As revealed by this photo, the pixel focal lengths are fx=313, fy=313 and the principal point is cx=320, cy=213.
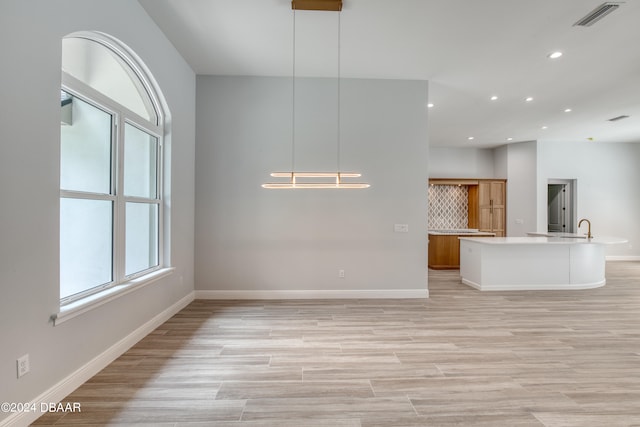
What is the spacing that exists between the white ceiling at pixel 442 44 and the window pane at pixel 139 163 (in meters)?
1.18

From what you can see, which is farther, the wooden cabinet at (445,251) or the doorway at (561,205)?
the doorway at (561,205)

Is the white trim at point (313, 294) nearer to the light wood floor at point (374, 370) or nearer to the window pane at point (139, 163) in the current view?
the light wood floor at point (374, 370)

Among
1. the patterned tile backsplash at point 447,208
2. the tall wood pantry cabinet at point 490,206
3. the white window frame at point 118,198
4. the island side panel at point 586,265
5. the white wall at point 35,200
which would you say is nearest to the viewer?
the white wall at point 35,200

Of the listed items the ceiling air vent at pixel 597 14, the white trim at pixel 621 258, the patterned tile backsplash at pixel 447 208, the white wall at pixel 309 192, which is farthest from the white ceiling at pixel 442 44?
the white trim at pixel 621 258

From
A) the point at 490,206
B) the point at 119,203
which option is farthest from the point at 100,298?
the point at 490,206

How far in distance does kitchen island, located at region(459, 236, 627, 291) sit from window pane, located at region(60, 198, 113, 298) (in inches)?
199

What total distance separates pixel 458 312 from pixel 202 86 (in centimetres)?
460

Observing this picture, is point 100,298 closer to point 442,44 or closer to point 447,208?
point 442,44

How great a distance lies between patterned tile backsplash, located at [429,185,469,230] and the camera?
344 inches

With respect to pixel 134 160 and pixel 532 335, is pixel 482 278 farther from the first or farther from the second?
pixel 134 160

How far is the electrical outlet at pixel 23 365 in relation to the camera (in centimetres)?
174

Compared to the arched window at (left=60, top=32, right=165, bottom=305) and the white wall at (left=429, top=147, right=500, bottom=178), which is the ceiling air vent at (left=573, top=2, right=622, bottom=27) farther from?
the white wall at (left=429, top=147, right=500, bottom=178)

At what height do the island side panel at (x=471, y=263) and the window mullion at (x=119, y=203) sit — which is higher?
the window mullion at (x=119, y=203)

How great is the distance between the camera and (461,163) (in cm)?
900
